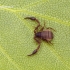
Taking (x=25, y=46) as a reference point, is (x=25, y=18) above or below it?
above

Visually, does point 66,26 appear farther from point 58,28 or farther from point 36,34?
point 36,34

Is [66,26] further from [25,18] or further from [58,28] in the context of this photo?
[25,18]

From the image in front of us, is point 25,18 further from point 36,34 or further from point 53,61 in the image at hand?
point 53,61

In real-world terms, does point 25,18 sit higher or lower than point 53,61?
higher

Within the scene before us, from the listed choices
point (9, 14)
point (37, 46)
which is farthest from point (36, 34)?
point (9, 14)

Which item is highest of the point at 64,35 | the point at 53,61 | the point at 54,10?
the point at 54,10
